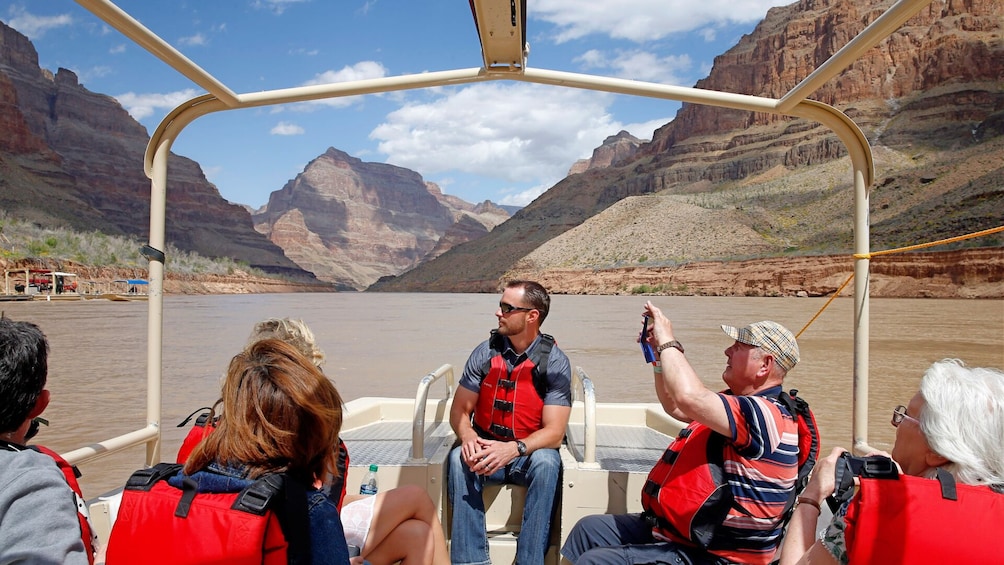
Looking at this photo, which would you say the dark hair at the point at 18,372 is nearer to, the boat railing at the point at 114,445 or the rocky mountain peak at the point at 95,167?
the boat railing at the point at 114,445

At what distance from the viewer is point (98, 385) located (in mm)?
12805

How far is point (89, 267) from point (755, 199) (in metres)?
60.3

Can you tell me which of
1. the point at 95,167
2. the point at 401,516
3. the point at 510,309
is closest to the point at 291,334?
the point at 401,516

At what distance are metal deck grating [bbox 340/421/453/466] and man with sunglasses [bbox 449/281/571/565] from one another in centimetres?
32

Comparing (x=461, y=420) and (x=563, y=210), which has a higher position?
(x=563, y=210)

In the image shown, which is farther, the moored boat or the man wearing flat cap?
the moored boat

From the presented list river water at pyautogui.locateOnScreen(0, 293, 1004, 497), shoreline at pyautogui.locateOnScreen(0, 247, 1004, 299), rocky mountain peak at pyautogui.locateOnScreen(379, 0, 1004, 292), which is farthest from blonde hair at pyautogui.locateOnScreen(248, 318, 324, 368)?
rocky mountain peak at pyautogui.locateOnScreen(379, 0, 1004, 292)

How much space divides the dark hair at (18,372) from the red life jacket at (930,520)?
1.91m

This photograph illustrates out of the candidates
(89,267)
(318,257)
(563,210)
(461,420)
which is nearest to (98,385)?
(461,420)

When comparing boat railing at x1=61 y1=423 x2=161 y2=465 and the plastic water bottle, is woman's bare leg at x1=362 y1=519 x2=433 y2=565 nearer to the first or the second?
the plastic water bottle

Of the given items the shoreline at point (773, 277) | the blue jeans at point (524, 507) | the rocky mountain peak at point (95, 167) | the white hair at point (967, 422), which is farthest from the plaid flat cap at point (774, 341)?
the rocky mountain peak at point (95, 167)

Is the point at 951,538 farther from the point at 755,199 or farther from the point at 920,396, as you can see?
the point at 755,199

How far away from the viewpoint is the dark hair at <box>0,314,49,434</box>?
5.01 feet

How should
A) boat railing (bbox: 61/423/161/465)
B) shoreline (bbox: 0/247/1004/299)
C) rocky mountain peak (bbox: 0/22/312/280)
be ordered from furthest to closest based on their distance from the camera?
rocky mountain peak (bbox: 0/22/312/280) < shoreline (bbox: 0/247/1004/299) < boat railing (bbox: 61/423/161/465)
